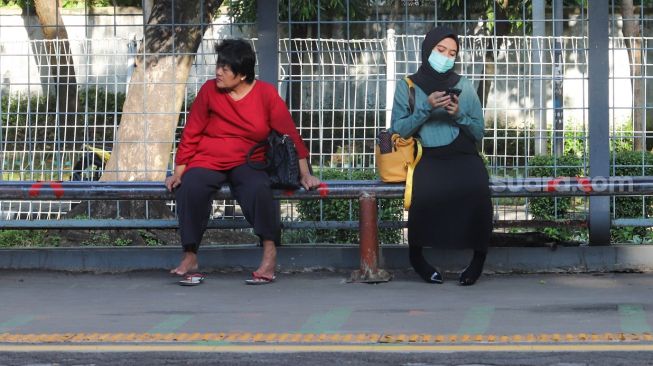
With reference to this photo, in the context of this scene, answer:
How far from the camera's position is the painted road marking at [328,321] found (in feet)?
23.1

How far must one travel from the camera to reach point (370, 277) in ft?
28.5

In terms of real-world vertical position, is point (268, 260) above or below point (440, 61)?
below

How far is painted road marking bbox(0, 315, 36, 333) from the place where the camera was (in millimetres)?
7211

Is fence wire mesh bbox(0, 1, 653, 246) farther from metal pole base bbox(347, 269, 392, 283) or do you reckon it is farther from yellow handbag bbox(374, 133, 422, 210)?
metal pole base bbox(347, 269, 392, 283)

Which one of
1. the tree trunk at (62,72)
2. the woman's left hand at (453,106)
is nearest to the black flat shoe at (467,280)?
the woman's left hand at (453,106)

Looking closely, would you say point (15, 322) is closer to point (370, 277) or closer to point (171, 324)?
point (171, 324)

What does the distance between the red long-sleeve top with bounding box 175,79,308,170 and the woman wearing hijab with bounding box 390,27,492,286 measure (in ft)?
2.51

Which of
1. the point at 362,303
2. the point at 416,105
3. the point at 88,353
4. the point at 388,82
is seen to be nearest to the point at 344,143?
the point at 388,82

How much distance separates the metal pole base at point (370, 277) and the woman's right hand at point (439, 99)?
48.1 inches

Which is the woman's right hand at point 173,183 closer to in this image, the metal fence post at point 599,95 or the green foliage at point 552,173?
the green foliage at point 552,173

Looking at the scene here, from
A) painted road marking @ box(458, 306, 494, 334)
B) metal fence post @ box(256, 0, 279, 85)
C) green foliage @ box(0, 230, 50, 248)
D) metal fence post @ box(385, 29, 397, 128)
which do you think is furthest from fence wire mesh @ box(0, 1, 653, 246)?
painted road marking @ box(458, 306, 494, 334)

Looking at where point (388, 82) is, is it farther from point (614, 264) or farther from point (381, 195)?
point (614, 264)

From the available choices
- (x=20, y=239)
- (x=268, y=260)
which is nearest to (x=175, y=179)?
(x=268, y=260)

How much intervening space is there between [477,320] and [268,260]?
1853mm
